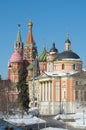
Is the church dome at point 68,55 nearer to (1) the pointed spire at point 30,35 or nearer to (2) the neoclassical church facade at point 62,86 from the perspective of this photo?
(2) the neoclassical church facade at point 62,86

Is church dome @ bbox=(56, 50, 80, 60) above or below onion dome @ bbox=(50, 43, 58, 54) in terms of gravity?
below

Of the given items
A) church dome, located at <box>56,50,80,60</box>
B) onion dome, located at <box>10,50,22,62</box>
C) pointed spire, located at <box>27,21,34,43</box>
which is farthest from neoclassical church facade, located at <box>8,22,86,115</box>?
pointed spire, located at <box>27,21,34,43</box>

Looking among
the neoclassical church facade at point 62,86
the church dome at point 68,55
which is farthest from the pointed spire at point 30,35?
the church dome at point 68,55

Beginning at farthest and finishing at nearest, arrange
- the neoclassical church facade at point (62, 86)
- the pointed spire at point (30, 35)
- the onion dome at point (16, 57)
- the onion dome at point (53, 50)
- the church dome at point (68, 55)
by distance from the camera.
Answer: the pointed spire at point (30, 35) < the onion dome at point (16, 57) < the onion dome at point (53, 50) < the church dome at point (68, 55) < the neoclassical church facade at point (62, 86)

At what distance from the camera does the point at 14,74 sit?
114 m

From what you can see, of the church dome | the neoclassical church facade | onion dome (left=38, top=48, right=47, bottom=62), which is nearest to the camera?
the neoclassical church facade

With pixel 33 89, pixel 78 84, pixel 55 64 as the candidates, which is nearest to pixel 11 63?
pixel 33 89

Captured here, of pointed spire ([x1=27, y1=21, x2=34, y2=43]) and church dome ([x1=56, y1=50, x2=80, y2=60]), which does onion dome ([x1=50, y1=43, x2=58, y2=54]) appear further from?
pointed spire ([x1=27, y1=21, x2=34, y2=43])

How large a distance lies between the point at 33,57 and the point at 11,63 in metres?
8.17

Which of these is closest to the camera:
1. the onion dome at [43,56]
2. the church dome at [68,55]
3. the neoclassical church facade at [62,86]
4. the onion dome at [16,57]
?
the neoclassical church facade at [62,86]

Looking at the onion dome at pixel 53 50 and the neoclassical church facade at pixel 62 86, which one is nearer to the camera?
the neoclassical church facade at pixel 62 86

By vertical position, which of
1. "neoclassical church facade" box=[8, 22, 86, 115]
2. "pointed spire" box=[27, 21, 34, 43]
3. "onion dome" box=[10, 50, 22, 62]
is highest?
"pointed spire" box=[27, 21, 34, 43]

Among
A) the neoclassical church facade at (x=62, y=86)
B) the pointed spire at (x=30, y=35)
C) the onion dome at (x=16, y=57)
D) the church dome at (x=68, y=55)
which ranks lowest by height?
the neoclassical church facade at (x=62, y=86)

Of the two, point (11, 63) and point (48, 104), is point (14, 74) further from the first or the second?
point (48, 104)
